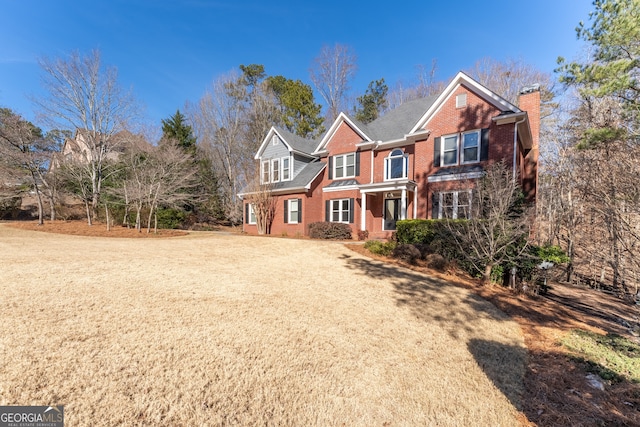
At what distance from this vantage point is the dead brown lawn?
255 cm

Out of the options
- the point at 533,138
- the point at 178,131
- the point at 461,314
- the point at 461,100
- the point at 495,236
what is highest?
the point at 178,131

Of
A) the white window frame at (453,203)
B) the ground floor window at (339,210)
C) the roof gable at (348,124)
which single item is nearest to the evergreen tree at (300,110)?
the roof gable at (348,124)

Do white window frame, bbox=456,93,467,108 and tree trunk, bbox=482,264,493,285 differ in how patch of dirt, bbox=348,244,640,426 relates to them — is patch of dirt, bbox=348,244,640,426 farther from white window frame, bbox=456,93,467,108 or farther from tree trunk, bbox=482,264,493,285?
white window frame, bbox=456,93,467,108

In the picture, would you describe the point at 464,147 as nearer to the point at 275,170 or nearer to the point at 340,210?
the point at 340,210

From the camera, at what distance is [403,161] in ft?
51.7

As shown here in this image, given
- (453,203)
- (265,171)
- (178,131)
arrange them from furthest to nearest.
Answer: (178,131), (265,171), (453,203)

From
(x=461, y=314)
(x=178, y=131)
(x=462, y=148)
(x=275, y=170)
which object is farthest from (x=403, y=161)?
(x=178, y=131)

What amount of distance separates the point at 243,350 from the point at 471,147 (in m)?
13.9

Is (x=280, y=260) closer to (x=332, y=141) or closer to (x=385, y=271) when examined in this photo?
(x=385, y=271)

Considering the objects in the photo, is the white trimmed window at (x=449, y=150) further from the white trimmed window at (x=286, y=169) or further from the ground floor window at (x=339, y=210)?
the white trimmed window at (x=286, y=169)

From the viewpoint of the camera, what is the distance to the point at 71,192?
19766 millimetres

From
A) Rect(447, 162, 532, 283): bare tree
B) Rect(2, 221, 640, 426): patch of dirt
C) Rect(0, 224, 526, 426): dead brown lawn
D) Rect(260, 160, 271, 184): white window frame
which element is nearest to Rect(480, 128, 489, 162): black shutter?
Rect(447, 162, 532, 283): bare tree

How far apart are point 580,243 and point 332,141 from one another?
1341 centimetres

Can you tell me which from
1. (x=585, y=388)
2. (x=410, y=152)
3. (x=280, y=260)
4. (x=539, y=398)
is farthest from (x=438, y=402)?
(x=410, y=152)
